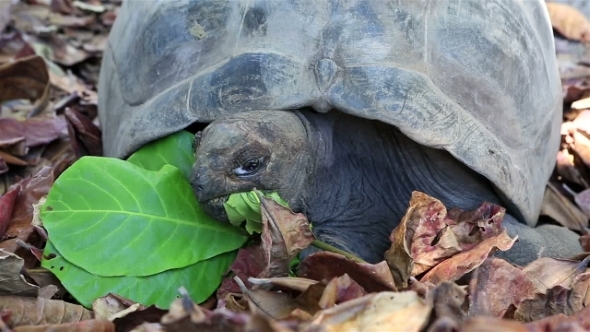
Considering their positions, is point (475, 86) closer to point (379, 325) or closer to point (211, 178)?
point (211, 178)

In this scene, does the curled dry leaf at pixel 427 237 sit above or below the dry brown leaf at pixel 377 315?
below

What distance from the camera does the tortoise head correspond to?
1.96 m

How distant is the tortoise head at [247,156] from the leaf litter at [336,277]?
13 cm

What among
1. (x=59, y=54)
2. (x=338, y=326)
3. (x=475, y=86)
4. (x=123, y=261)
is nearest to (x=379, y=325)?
(x=338, y=326)

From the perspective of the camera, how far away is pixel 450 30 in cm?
229

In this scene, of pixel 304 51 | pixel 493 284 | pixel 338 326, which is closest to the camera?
pixel 338 326

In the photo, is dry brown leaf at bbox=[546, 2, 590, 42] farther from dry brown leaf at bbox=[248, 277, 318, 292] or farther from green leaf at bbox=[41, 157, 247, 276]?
dry brown leaf at bbox=[248, 277, 318, 292]

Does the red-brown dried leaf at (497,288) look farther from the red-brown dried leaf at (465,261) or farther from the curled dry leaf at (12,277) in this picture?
the curled dry leaf at (12,277)

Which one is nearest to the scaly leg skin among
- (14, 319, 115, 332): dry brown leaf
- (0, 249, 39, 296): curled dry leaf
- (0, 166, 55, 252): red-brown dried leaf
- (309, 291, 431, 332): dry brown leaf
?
(309, 291, 431, 332): dry brown leaf

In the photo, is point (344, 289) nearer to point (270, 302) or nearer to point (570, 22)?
point (270, 302)

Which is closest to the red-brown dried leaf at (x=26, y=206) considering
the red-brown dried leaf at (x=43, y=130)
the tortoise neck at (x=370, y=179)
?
the red-brown dried leaf at (x=43, y=130)

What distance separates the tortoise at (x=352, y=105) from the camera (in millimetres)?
2070

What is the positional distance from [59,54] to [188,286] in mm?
2769

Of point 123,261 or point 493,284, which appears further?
point 123,261
